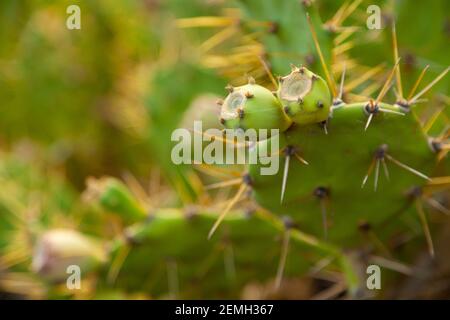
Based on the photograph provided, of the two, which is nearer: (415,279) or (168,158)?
(415,279)

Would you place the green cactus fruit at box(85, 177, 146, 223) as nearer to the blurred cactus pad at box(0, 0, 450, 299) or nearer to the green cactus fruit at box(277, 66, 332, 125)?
the blurred cactus pad at box(0, 0, 450, 299)

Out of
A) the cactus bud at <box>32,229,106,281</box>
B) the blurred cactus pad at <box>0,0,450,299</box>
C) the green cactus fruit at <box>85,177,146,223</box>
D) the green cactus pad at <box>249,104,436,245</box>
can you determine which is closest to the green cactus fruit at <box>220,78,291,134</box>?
the blurred cactus pad at <box>0,0,450,299</box>

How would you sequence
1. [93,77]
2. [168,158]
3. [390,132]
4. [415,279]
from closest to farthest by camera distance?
1. [390,132]
2. [415,279]
3. [168,158]
4. [93,77]

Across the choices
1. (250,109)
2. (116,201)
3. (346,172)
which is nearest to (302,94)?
(250,109)

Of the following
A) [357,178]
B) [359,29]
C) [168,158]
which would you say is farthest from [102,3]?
[357,178]

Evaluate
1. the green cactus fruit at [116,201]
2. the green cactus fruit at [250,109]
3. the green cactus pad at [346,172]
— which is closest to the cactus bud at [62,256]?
the green cactus fruit at [116,201]

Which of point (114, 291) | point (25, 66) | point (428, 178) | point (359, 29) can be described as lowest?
point (114, 291)

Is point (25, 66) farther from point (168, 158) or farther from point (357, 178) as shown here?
point (357, 178)

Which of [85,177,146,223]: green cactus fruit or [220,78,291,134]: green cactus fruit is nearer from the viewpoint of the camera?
[220,78,291,134]: green cactus fruit
